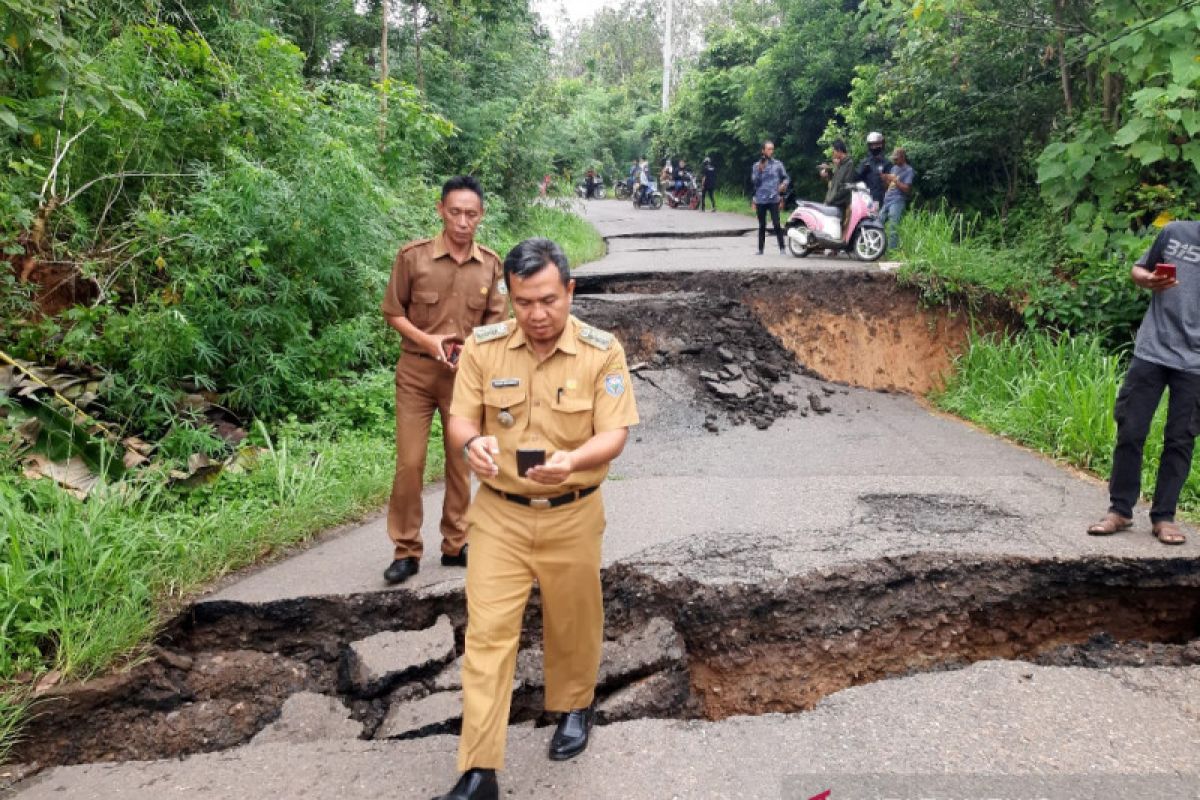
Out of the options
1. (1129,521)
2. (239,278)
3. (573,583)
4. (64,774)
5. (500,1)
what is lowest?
(64,774)

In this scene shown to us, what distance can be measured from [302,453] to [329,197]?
2.16m

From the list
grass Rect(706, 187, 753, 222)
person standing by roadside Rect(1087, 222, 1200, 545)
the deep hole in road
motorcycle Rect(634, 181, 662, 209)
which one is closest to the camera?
the deep hole in road

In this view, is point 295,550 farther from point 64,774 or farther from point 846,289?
point 846,289

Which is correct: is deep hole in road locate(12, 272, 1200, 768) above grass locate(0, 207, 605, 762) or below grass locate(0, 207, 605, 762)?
below

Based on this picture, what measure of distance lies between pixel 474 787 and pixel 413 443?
2.01 metres

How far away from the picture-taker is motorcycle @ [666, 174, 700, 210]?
26.6m

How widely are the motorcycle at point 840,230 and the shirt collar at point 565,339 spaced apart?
31.7ft

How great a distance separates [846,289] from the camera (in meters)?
10.6

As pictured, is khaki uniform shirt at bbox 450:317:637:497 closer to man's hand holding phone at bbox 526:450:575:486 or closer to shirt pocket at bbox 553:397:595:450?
shirt pocket at bbox 553:397:595:450

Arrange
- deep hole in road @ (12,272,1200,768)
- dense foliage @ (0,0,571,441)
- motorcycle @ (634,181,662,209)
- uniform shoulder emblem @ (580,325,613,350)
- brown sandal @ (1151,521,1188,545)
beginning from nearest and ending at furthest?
uniform shoulder emblem @ (580,325,613,350) → deep hole in road @ (12,272,1200,768) → brown sandal @ (1151,521,1188,545) → dense foliage @ (0,0,571,441) → motorcycle @ (634,181,662,209)

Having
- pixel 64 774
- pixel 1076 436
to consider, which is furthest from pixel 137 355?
pixel 1076 436

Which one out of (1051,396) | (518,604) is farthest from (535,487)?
(1051,396)

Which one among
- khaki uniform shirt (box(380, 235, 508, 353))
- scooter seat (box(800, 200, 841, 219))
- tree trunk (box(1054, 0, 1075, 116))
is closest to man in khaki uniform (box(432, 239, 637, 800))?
khaki uniform shirt (box(380, 235, 508, 353))

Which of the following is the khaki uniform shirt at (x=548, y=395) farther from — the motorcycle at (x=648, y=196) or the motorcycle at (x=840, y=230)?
the motorcycle at (x=648, y=196)
